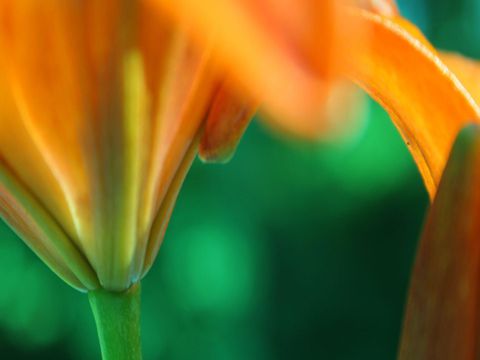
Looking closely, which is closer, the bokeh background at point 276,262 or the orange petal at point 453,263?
the orange petal at point 453,263

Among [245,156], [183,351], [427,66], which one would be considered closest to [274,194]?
[245,156]

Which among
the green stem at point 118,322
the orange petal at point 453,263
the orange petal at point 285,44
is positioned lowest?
the green stem at point 118,322

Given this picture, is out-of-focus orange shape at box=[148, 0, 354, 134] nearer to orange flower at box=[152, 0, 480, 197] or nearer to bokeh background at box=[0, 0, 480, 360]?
orange flower at box=[152, 0, 480, 197]

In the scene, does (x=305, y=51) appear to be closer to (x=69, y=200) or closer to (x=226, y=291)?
(x=69, y=200)

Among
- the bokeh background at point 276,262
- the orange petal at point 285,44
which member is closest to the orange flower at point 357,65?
the orange petal at point 285,44

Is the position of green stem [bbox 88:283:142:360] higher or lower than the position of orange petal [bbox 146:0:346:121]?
lower

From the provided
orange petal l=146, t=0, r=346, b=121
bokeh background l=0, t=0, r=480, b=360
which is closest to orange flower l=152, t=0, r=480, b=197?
orange petal l=146, t=0, r=346, b=121

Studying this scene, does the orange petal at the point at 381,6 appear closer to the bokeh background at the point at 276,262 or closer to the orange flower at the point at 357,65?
the orange flower at the point at 357,65
